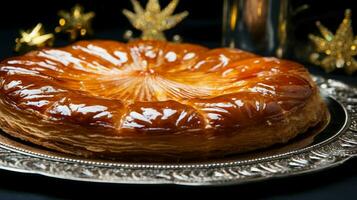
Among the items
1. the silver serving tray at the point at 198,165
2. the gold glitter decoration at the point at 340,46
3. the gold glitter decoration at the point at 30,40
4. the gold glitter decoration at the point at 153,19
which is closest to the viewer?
the silver serving tray at the point at 198,165

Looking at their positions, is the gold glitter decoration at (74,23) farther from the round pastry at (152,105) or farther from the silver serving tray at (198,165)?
the silver serving tray at (198,165)

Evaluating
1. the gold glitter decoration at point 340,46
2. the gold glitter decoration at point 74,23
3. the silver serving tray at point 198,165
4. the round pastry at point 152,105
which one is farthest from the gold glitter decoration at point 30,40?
the gold glitter decoration at point 340,46

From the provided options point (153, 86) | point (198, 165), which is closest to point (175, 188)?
point (198, 165)

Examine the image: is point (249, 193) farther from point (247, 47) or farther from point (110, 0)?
point (110, 0)

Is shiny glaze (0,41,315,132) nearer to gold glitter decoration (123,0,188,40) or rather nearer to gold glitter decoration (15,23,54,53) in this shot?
gold glitter decoration (15,23,54,53)

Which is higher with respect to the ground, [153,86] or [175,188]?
[153,86]

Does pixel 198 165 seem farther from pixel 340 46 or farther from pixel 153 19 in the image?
pixel 153 19
